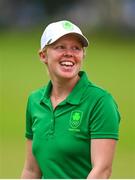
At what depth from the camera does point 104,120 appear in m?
4.05

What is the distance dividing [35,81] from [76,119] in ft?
35.6

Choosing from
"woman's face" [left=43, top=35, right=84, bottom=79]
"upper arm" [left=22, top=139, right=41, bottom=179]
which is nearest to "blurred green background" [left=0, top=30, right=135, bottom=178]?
"upper arm" [left=22, top=139, right=41, bottom=179]

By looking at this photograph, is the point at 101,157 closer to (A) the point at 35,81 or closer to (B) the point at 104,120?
(B) the point at 104,120

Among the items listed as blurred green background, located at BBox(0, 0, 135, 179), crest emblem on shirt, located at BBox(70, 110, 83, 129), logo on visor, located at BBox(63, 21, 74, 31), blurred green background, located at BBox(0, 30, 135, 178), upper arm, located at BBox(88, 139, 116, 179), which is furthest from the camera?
blurred green background, located at BBox(0, 0, 135, 179)

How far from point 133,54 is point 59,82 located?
15604mm

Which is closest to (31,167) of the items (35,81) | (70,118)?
(70,118)

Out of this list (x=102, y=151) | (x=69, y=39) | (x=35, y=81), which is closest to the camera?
(x=102, y=151)

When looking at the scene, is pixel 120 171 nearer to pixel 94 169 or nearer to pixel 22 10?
pixel 94 169

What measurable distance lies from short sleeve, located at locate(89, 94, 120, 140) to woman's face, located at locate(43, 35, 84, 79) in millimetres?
245

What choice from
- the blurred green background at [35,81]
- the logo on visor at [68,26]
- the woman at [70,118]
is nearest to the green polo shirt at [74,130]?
the woman at [70,118]

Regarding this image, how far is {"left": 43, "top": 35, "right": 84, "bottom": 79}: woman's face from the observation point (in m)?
4.18

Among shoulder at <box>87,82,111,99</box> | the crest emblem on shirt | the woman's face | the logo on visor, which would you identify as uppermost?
the logo on visor

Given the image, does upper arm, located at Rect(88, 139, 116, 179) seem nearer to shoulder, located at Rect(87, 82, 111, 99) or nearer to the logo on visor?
shoulder, located at Rect(87, 82, 111, 99)

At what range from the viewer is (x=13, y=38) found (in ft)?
75.9
